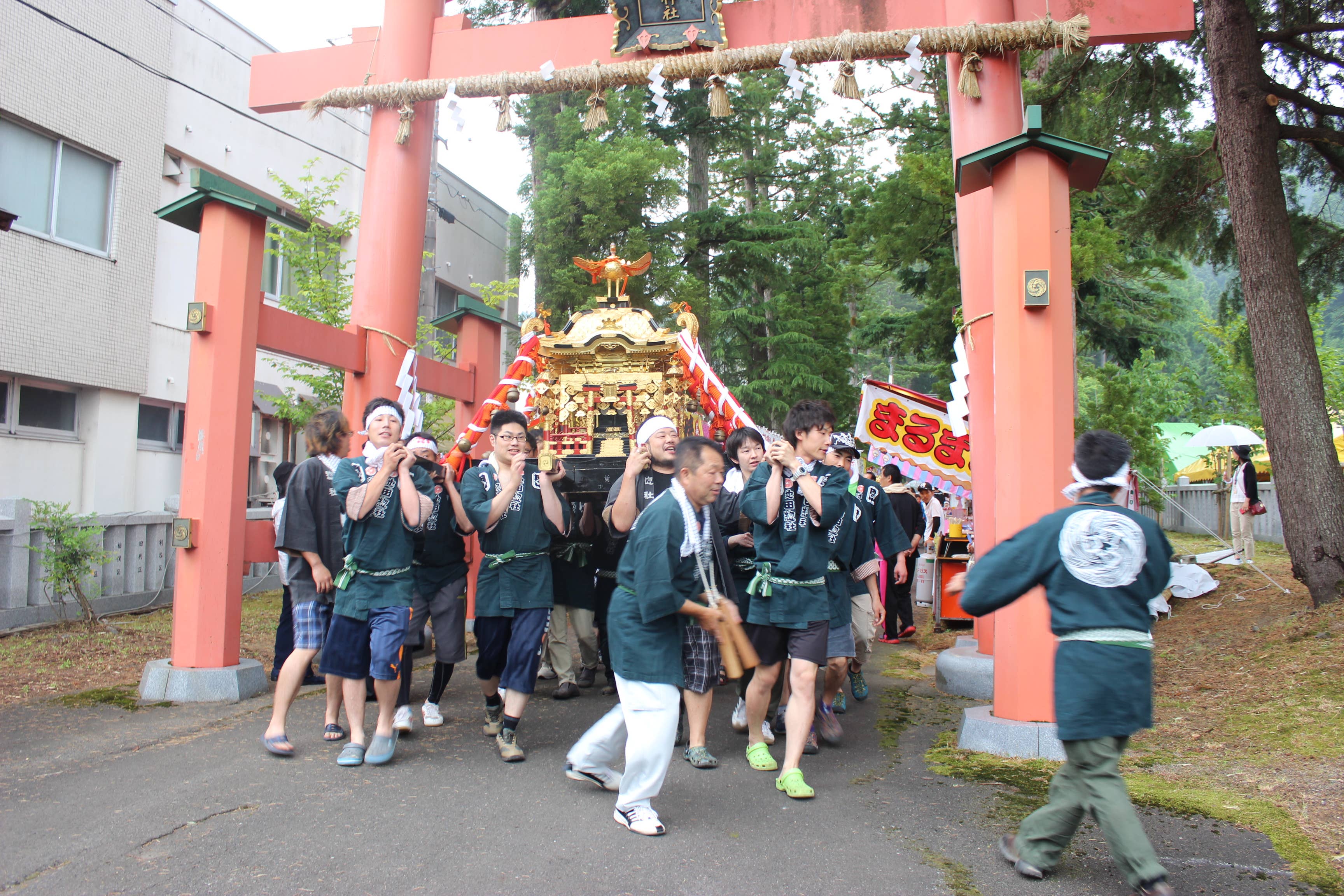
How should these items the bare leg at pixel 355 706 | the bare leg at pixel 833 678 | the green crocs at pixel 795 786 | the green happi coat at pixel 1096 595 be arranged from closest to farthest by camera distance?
the green happi coat at pixel 1096 595
the green crocs at pixel 795 786
the bare leg at pixel 355 706
the bare leg at pixel 833 678

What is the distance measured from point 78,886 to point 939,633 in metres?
8.80

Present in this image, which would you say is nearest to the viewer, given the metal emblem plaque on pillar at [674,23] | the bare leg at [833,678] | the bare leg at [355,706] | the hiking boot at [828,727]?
the bare leg at [355,706]

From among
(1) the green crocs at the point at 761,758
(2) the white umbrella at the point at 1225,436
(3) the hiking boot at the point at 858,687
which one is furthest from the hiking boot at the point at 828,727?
(2) the white umbrella at the point at 1225,436

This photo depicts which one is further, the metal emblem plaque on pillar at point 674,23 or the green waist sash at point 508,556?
the metal emblem plaque on pillar at point 674,23

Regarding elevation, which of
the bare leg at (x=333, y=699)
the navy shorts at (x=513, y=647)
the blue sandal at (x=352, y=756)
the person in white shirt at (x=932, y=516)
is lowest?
the blue sandal at (x=352, y=756)

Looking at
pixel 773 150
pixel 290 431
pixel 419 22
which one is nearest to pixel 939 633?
pixel 419 22

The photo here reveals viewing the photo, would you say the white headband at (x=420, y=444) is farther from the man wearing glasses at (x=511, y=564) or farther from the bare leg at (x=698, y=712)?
the bare leg at (x=698, y=712)

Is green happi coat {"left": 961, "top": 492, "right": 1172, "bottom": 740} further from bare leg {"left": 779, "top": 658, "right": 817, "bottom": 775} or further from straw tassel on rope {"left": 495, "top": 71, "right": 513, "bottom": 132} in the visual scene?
straw tassel on rope {"left": 495, "top": 71, "right": 513, "bottom": 132}

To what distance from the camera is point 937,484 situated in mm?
9234

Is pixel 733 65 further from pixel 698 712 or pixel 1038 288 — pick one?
pixel 698 712

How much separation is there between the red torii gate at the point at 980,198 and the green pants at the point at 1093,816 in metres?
1.68

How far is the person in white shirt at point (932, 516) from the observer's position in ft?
41.8

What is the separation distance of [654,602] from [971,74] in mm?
5185

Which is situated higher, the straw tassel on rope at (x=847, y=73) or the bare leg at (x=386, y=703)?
the straw tassel on rope at (x=847, y=73)
